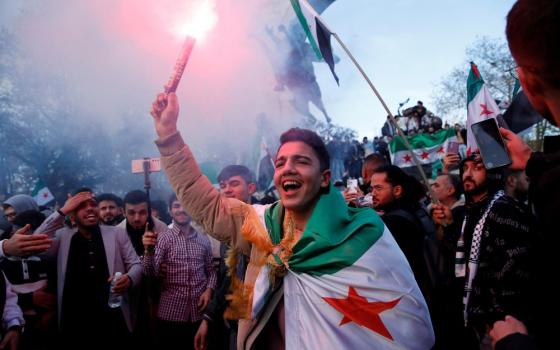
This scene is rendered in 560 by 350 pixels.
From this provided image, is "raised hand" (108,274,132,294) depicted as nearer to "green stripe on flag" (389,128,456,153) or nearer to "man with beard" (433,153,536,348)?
"man with beard" (433,153,536,348)

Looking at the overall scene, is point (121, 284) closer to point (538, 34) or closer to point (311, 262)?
point (311, 262)

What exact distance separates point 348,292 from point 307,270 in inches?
9.0

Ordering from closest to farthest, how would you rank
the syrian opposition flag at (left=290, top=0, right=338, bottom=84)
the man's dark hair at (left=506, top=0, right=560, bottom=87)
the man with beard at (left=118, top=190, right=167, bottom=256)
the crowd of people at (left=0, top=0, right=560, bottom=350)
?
the man's dark hair at (left=506, top=0, right=560, bottom=87), the crowd of people at (left=0, top=0, right=560, bottom=350), the syrian opposition flag at (left=290, top=0, right=338, bottom=84), the man with beard at (left=118, top=190, right=167, bottom=256)

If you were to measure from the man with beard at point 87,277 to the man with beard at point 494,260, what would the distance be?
2834 millimetres

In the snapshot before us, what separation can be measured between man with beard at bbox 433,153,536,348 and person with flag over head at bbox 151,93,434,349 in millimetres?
752

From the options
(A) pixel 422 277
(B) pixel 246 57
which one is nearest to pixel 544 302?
(A) pixel 422 277

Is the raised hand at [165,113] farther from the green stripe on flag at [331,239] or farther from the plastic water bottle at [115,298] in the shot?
the plastic water bottle at [115,298]

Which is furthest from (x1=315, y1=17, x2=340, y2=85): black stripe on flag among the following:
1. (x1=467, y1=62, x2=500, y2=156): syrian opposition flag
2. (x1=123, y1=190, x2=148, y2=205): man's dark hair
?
(x1=123, y1=190, x2=148, y2=205): man's dark hair

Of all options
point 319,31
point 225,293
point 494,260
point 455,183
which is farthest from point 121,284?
point 455,183

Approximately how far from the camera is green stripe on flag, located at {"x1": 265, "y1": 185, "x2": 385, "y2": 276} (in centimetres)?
205

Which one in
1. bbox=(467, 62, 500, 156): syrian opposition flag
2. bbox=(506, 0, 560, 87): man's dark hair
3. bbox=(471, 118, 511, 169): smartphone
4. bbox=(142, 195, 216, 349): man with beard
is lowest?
bbox=(142, 195, 216, 349): man with beard

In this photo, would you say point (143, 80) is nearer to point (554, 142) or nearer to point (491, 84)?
point (554, 142)

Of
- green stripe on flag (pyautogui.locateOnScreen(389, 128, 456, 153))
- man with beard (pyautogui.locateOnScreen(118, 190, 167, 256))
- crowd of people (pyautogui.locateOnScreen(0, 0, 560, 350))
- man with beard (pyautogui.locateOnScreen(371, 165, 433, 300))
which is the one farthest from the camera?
green stripe on flag (pyautogui.locateOnScreen(389, 128, 456, 153))

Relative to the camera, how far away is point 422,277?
3158mm
